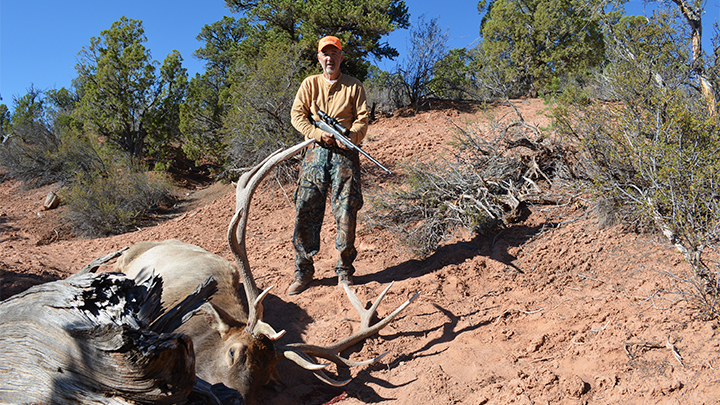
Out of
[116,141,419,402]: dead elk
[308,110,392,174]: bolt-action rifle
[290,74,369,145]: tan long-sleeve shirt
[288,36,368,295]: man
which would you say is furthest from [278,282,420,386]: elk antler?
[290,74,369,145]: tan long-sleeve shirt

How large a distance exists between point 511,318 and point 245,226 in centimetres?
229

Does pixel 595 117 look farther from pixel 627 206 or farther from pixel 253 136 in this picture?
pixel 253 136

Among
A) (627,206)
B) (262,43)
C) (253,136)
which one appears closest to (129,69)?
(262,43)

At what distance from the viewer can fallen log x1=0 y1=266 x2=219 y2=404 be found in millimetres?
2035

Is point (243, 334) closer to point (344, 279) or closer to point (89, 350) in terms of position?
point (89, 350)

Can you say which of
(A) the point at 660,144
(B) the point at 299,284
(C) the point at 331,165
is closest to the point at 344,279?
(B) the point at 299,284

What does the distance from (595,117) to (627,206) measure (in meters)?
1.20

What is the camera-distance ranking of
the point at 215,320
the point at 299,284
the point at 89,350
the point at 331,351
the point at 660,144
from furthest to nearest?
the point at 299,284 → the point at 660,144 → the point at 331,351 → the point at 215,320 → the point at 89,350

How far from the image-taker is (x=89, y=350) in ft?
6.79

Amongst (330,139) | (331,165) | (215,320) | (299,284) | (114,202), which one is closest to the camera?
(215,320)

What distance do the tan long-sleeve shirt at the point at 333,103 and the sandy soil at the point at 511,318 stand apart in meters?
1.62

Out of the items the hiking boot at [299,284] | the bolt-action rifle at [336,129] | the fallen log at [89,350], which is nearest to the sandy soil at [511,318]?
the hiking boot at [299,284]

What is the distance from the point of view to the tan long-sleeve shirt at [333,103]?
4.37 meters

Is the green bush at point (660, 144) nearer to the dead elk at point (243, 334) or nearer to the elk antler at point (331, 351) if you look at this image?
the elk antler at point (331, 351)
